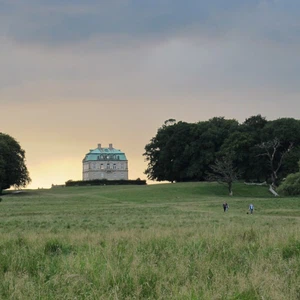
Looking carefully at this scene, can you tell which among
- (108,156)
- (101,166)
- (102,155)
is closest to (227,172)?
(101,166)

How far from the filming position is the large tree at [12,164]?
89188mm

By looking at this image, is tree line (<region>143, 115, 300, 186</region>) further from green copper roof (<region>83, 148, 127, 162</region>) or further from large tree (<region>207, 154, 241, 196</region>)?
green copper roof (<region>83, 148, 127, 162</region>)

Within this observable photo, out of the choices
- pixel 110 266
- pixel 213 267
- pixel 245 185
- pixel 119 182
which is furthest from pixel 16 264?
pixel 119 182

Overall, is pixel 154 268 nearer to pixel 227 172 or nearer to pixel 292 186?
pixel 292 186

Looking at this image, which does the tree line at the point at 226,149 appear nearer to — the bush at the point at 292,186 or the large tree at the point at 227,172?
the large tree at the point at 227,172

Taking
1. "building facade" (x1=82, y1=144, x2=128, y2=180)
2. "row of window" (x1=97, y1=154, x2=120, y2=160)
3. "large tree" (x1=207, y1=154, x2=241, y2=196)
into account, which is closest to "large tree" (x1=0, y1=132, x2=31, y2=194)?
"large tree" (x1=207, y1=154, x2=241, y2=196)

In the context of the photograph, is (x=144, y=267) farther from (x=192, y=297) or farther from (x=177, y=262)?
(x=192, y=297)

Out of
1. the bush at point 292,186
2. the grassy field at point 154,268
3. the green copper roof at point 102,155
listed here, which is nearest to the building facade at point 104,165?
the green copper roof at point 102,155

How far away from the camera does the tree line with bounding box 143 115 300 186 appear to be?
297 ft

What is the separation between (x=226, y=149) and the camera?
304ft

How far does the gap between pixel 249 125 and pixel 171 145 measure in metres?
16.6

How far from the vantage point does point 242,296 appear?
6742 mm

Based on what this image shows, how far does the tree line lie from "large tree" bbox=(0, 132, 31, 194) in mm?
28471

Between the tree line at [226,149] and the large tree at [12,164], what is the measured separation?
28471 mm
